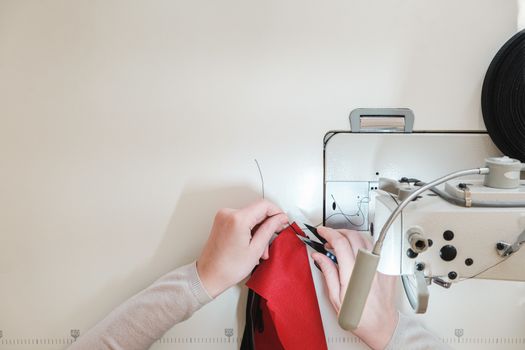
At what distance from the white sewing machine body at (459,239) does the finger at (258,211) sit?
36 centimetres

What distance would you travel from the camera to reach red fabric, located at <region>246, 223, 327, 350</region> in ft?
3.37

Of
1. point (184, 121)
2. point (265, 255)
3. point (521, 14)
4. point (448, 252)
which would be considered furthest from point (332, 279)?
point (521, 14)

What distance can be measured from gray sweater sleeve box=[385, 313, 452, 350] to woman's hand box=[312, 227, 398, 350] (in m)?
0.02

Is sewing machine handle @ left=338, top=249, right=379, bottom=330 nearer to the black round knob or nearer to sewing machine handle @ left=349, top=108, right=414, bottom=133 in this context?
the black round knob

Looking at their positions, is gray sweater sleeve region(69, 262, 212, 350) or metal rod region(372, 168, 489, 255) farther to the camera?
gray sweater sleeve region(69, 262, 212, 350)

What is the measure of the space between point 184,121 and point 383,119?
618mm

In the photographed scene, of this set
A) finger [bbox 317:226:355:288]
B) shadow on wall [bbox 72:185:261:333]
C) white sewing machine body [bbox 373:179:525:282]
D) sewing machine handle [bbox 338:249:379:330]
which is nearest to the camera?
sewing machine handle [bbox 338:249:379:330]

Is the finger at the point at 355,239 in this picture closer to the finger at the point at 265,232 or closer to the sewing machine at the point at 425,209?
the sewing machine at the point at 425,209

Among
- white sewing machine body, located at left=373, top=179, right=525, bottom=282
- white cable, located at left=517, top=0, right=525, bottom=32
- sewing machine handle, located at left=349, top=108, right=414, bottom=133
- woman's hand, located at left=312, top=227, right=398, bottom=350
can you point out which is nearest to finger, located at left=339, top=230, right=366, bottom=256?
woman's hand, located at left=312, top=227, right=398, bottom=350

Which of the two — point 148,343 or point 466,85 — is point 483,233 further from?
point 148,343

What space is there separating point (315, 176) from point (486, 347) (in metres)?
0.79

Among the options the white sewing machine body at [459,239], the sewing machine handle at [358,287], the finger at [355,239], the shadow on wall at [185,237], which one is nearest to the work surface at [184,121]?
the shadow on wall at [185,237]

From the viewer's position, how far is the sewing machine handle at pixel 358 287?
2.11 feet

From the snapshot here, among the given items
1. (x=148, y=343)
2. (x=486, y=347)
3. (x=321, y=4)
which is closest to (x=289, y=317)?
(x=148, y=343)
